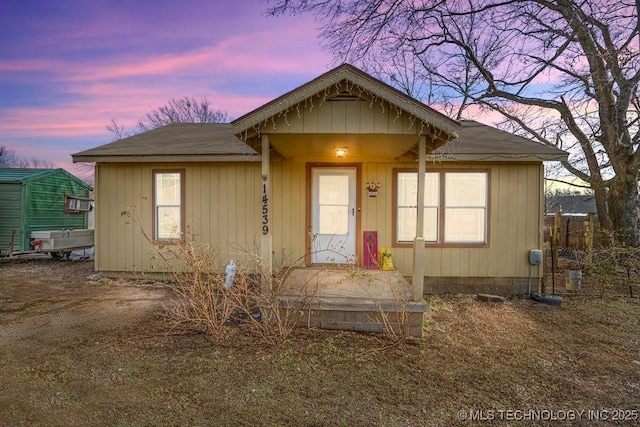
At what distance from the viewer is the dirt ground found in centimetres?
258

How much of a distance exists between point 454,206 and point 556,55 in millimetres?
7027

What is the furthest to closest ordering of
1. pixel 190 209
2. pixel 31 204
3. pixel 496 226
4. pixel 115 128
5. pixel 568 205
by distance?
pixel 115 128 → pixel 568 205 → pixel 31 204 → pixel 190 209 → pixel 496 226

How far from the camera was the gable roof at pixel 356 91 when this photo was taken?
4.30 meters

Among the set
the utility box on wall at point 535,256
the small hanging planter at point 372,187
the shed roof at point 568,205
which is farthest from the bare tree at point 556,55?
the shed roof at point 568,205

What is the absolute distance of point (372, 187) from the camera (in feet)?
21.7

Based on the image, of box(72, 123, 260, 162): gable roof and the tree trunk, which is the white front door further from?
the tree trunk

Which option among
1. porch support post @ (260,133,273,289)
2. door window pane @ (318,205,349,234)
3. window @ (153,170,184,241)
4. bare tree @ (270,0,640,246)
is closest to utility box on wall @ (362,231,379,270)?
door window pane @ (318,205,349,234)

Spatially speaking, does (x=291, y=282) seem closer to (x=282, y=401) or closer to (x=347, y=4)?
(x=282, y=401)

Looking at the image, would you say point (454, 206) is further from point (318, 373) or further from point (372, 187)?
point (318, 373)

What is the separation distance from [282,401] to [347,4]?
896cm

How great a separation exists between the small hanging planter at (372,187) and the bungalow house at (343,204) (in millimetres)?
20

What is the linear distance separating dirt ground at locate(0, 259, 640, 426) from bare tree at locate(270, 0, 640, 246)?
18.9 ft

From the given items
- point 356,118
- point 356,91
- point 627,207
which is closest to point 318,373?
point 356,118

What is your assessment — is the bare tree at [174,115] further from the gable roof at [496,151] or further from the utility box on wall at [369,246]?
the gable roof at [496,151]
